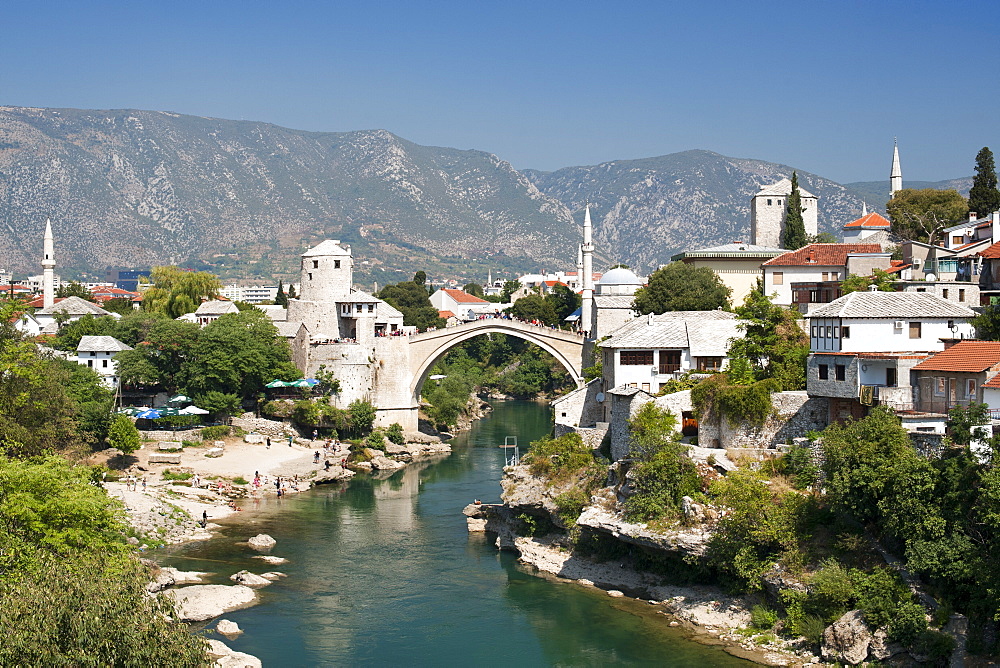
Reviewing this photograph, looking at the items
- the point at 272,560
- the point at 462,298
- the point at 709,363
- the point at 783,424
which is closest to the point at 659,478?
the point at 783,424

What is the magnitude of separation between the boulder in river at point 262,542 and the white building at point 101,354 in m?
23.8

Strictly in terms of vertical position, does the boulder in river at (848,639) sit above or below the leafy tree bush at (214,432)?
below

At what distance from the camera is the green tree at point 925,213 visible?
56.1 metres

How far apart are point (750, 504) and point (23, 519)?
18.1 meters

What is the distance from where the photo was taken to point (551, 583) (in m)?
32.7

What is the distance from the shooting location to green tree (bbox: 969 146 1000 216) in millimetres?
53562

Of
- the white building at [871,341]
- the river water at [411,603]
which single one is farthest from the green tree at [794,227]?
the white building at [871,341]

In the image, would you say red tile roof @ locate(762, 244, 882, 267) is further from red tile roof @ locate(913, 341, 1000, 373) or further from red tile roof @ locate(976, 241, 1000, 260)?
red tile roof @ locate(913, 341, 1000, 373)

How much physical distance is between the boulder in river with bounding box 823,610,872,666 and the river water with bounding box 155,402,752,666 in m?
2.17

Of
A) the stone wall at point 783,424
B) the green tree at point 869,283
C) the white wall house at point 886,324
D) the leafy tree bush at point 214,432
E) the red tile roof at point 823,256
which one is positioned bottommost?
the leafy tree bush at point 214,432

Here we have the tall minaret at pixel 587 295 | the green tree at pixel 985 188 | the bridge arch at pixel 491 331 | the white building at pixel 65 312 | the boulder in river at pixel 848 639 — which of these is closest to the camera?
the boulder in river at pixel 848 639

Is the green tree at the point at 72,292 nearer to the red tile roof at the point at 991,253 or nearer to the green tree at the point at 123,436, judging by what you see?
the green tree at the point at 123,436

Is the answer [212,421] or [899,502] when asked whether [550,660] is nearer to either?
[899,502]

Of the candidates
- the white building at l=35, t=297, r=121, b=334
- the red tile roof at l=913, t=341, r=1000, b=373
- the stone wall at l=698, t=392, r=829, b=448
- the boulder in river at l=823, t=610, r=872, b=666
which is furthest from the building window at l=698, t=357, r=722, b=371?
the white building at l=35, t=297, r=121, b=334
